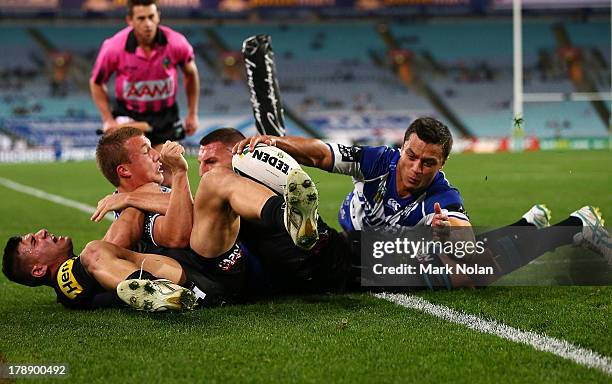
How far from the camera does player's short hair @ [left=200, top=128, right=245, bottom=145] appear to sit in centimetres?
461

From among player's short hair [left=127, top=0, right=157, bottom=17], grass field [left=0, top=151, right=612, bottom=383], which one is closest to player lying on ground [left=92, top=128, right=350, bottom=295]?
grass field [left=0, top=151, right=612, bottom=383]

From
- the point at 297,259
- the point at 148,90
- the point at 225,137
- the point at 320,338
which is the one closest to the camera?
the point at 320,338

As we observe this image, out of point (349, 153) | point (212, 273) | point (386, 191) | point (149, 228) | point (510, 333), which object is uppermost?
point (349, 153)

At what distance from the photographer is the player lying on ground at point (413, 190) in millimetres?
4492

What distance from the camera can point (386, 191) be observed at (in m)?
4.74

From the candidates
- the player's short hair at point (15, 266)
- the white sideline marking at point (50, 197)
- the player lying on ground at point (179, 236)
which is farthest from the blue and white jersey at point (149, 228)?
the white sideline marking at point (50, 197)

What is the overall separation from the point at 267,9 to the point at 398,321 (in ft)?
95.5

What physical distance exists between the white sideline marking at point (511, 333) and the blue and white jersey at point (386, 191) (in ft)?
1.45

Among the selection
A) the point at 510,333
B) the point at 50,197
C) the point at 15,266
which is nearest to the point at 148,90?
the point at 15,266

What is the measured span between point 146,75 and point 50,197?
18.5ft

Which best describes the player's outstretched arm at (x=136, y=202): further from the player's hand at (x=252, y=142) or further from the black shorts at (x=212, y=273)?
the player's hand at (x=252, y=142)

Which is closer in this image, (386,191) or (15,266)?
(15,266)

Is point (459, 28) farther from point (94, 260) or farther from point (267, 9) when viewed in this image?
point (94, 260)

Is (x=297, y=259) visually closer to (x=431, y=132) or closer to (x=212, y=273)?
(x=212, y=273)
